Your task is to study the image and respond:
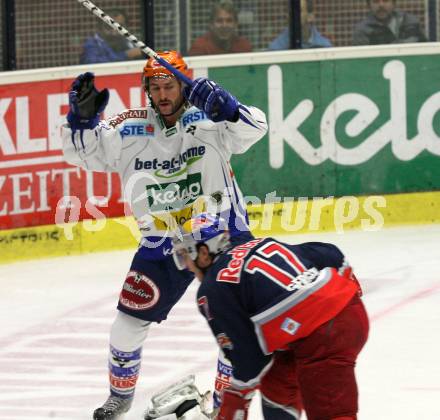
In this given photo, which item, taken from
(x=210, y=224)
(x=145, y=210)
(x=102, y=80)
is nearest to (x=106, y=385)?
(x=145, y=210)

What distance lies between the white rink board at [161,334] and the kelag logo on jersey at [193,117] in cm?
133

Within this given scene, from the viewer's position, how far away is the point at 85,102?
19.5ft

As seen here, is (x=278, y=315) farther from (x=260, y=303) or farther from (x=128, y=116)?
(x=128, y=116)

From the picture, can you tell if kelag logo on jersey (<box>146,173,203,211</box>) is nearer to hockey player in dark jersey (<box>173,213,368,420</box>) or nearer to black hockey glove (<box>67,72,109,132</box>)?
black hockey glove (<box>67,72,109,132</box>)

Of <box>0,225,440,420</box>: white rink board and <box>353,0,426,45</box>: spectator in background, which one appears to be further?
<box>353,0,426,45</box>: spectator in background

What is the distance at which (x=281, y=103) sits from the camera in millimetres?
10438

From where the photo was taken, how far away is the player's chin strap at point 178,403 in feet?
20.5

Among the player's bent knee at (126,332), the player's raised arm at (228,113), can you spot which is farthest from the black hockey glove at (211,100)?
the player's bent knee at (126,332)

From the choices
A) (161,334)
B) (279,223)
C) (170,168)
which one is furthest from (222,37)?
(170,168)

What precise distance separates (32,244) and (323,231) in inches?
83.7

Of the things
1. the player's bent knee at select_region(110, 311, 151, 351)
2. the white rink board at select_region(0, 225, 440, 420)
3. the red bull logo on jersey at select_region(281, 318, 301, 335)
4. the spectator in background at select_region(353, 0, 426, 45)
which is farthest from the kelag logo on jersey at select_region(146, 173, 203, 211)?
the spectator in background at select_region(353, 0, 426, 45)

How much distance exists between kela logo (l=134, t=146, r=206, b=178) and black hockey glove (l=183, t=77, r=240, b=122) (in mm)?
285

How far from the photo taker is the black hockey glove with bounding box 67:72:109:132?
5.91 m

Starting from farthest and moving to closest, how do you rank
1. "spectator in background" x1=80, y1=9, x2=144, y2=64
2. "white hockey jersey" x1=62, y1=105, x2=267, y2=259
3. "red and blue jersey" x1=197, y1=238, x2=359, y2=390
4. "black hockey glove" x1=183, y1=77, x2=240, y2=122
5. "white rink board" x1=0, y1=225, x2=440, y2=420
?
"spectator in background" x1=80, y1=9, x2=144, y2=64 → "white rink board" x1=0, y1=225, x2=440, y2=420 → "white hockey jersey" x1=62, y1=105, x2=267, y2=259 → "black hockey glove" x1=183, y1=77, x2=240, y2=122 → "red and blue jersey" x1=197, y1=238, x2=359, y2=390
